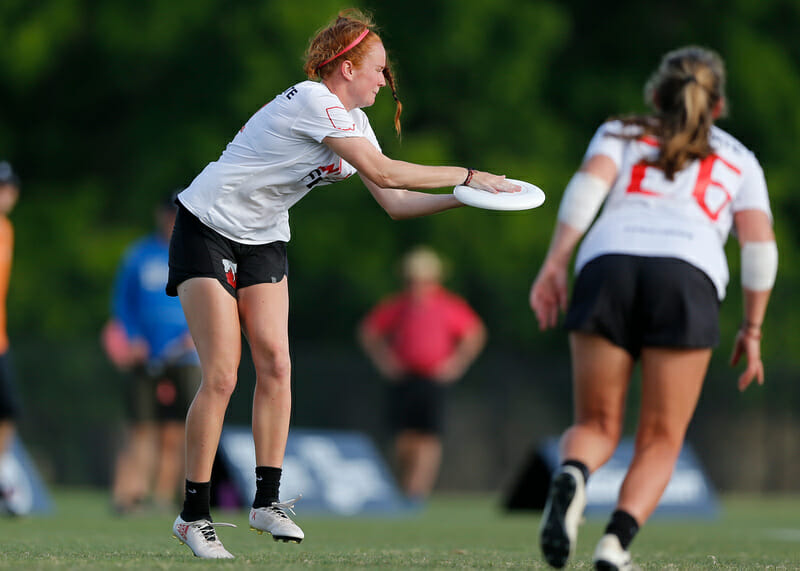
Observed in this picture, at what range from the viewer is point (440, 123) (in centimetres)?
2062

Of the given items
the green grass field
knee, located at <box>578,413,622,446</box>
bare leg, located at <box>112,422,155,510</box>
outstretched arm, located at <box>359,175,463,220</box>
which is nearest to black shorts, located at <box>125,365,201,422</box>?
bare leg, located at <box>112,422,155,510</box>

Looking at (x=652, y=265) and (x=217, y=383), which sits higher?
(x=652, y=265)

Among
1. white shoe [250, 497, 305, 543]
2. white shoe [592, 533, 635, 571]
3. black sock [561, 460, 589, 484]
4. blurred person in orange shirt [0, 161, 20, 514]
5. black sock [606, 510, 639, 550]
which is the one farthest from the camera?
blurred person in orange shirt [0, 161, 20, 514]

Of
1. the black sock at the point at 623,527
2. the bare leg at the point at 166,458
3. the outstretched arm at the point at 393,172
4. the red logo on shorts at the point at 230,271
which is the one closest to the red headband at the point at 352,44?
the outstretched arm at the point at 393,172

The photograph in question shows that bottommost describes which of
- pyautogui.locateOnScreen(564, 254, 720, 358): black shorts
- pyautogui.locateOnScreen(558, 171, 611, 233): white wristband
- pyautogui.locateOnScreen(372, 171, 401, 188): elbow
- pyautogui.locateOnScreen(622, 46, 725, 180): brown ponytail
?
pyautogui.locateOnScreen(564, 254, 720, 358): black shorts

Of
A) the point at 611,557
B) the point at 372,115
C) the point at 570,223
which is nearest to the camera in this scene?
the point at 611,557

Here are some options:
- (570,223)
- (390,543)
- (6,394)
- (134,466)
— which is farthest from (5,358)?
(570,223)

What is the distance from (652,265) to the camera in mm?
4828

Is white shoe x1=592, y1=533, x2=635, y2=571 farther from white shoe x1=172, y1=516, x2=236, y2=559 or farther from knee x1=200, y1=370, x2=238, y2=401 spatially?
knee x1=200, y1=370, x2=238, y2=401

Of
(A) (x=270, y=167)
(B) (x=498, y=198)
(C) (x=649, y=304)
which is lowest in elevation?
(C) (x=649, y=304)

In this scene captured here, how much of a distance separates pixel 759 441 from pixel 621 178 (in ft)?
43.0

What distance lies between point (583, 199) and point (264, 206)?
1.40 m

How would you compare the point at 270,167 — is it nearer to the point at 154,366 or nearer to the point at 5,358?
the point at 5,358

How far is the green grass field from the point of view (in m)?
5.52
